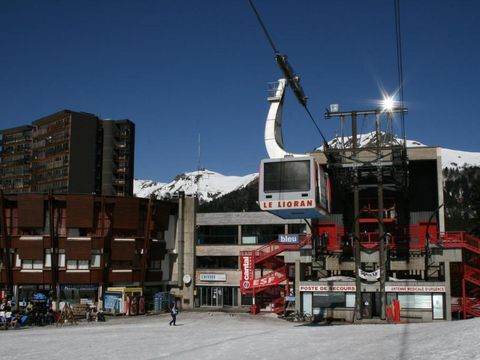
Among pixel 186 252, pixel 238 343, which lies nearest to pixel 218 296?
pixel 186 252

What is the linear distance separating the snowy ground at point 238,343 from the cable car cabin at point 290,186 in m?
7.02

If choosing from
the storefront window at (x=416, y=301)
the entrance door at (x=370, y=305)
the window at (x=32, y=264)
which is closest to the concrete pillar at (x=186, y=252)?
the window at (x=32, y=264)

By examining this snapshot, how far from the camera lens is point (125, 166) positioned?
129m

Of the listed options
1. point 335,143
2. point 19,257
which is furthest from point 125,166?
point 335,143

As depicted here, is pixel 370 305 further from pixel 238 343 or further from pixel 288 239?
pixel 238 343

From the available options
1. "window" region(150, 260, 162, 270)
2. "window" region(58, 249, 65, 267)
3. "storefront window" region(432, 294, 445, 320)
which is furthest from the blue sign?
"window" region(58, 249, 65, 267)

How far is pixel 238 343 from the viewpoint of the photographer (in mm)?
28719

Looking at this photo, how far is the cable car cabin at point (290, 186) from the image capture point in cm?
3262

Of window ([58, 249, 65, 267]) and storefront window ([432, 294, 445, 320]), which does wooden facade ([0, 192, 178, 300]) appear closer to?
window ([58, 249, 65, 267])

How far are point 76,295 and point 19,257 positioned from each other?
6116mm

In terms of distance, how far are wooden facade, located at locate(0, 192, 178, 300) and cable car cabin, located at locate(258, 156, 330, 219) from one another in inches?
959

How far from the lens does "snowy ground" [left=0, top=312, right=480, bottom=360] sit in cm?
2367

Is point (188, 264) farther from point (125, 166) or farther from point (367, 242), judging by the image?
point (125, 166)

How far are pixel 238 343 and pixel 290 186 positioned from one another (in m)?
9.27
